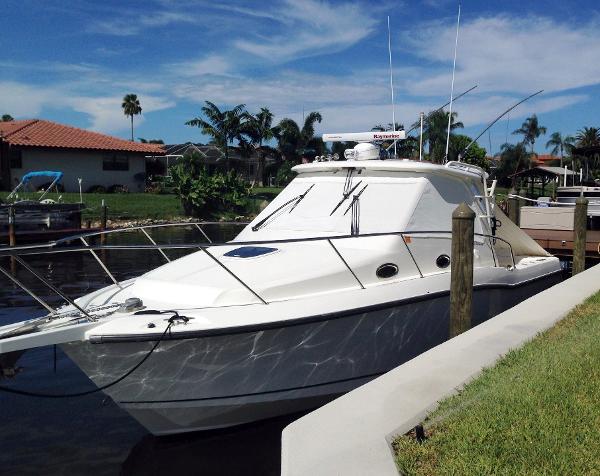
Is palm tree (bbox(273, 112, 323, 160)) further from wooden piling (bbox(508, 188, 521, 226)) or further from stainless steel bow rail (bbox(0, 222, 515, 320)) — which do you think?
stainless steel bow rail (bbox(0, 222, 515, 320))

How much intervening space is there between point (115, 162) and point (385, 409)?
35621mm

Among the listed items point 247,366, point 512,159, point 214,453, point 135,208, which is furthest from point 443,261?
point 512,159

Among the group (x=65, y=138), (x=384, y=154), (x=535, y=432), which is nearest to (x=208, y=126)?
(x=65, y=138)

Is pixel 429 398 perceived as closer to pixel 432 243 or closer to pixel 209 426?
pixel 209 426

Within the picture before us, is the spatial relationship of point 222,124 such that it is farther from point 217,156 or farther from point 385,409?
point 385,409

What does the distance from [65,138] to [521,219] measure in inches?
1149

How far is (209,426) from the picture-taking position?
556cm

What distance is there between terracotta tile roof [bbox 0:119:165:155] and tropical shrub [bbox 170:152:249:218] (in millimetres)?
6590

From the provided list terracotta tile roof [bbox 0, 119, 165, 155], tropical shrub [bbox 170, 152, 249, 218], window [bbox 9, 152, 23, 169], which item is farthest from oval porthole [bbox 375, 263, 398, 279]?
window [bbox 9, 152, 23, 169]

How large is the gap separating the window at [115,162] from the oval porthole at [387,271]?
3275 cm

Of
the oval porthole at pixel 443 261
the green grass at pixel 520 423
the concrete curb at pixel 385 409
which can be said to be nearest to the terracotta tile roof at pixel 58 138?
the oval porthole at pixel 443 261

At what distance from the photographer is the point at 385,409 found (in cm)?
375

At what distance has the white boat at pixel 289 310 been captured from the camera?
16.6 ft

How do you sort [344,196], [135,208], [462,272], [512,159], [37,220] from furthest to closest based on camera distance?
1. [512,159]
2. [135,208]
3. [37,220]
4. [344,196]
5. [462,272]
